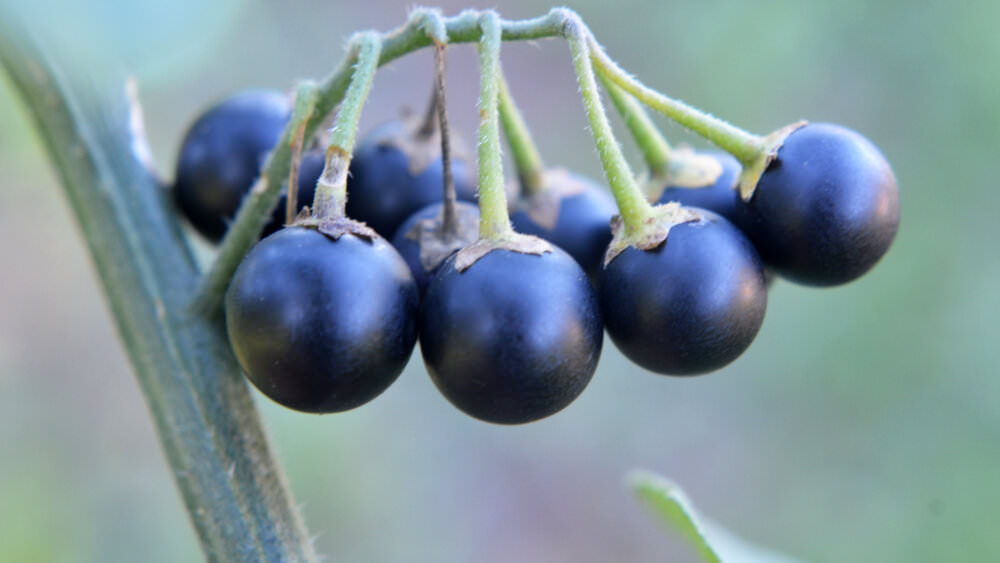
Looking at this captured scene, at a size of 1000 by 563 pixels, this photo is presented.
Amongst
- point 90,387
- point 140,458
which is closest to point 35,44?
point 140,458

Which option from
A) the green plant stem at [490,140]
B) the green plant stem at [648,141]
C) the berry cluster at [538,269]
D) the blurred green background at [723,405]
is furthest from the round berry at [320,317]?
the blurred green background at [723,405]

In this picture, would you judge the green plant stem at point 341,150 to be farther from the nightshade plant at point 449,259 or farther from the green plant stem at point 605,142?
the green plant stem at point 605,142

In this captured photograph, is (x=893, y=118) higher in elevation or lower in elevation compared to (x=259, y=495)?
lower

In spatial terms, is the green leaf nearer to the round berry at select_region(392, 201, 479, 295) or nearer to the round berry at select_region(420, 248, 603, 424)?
the round berry at select_region(420, 248, 603, 424)

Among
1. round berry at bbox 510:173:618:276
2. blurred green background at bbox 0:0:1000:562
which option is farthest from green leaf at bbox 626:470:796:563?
blurred green background at bbox 0:0:1000:562

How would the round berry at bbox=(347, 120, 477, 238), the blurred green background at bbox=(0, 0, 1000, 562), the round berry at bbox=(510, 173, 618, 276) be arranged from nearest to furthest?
the round berry at bbox=(510, 173, 618, 276) < the round berry at bbox=(347, 120, 477, 238) < the blurred green background at bbox=(0, 0, 1000, 562)

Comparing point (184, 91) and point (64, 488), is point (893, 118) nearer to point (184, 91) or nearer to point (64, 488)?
point (184, 91)
